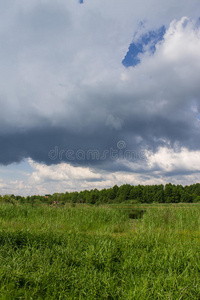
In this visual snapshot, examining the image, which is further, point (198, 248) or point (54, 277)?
point (198, 248)

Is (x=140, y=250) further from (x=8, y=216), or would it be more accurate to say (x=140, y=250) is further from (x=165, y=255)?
(x=8, y=216)

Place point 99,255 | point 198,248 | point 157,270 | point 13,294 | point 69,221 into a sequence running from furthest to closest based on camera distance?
point 69,221 < point 198,248 < point 99,255 < point 157,270 < point 13,294

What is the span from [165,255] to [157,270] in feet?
2.71

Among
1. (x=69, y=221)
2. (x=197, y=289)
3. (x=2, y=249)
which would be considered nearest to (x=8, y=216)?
(x=69, y=221)

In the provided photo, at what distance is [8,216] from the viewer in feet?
34.6

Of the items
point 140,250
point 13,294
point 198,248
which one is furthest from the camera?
point 198,248

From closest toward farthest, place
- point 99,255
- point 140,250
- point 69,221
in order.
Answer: point 99,255, point 140,250, point 69,221

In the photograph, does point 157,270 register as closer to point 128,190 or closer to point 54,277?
point 54,277

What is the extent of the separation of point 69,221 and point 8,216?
10.0 feet

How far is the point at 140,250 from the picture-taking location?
4.80 metres

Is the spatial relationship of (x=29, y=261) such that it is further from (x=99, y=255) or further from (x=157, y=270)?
(x=157, y=270)

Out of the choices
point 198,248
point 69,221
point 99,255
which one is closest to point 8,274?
point 99,255

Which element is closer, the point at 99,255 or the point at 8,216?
the point at 99,255

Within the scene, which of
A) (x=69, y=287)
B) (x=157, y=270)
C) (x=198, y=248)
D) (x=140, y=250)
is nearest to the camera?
(x=69, y=287)
